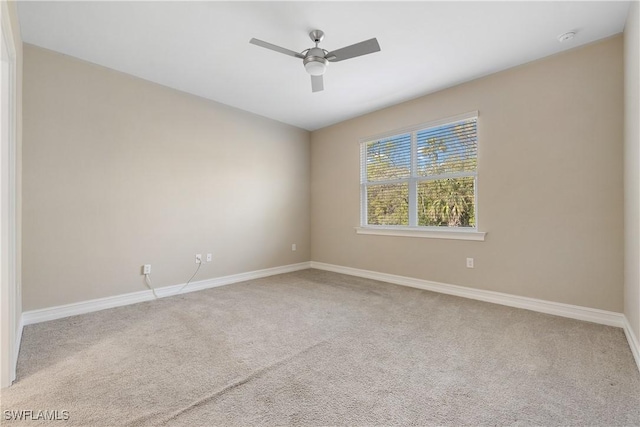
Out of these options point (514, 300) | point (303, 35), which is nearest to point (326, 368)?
point (514, 300)

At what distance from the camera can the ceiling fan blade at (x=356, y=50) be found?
85.4 inches

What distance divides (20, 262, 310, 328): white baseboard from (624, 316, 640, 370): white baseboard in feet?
13.3

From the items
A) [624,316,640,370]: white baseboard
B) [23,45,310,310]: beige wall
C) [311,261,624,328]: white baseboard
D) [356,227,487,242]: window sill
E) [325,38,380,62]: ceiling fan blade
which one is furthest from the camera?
[356,227,487,242]: window sill

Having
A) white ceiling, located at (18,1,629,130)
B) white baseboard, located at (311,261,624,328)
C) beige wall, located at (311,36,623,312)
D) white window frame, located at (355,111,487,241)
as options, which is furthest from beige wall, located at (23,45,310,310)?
beige wall, located at (311,36,623,312)

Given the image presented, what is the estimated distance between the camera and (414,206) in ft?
13.2

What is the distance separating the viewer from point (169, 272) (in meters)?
3.55

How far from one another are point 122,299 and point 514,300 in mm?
4350

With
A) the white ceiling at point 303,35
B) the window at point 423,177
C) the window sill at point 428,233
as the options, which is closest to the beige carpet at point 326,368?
the window sill at point 428,233

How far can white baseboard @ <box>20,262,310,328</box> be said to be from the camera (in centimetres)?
267

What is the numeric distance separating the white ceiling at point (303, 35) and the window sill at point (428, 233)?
6.06ft

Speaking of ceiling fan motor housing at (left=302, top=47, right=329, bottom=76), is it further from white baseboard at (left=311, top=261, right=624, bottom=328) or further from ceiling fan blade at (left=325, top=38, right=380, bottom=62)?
white baseboard at (left=311, top=261, right=624, bottom=328)

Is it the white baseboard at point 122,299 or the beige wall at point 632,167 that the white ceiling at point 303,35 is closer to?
the beige wall at point 632,167

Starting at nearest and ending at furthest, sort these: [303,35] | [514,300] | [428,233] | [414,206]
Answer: [303,35], [514,300], [428,233], [414,206]

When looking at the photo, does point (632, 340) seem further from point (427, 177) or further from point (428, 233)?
point (427, 177)
